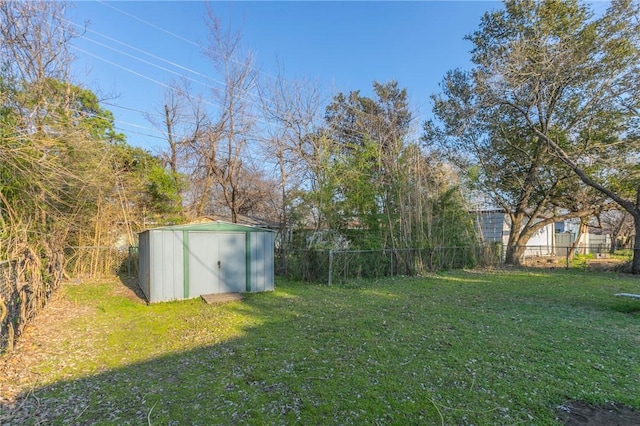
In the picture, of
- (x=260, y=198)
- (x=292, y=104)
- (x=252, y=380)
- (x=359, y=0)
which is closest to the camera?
(x=252, y=380)

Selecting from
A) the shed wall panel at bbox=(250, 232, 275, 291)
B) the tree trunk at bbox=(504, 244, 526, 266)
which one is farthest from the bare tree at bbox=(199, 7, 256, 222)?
the tree trunk at bbox=(504, 244, 526, 266)

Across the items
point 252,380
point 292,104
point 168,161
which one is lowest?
point 252,380

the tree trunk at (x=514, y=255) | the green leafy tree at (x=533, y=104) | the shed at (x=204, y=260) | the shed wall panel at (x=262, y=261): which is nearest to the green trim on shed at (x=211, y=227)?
the shed at (x=204, y=260)

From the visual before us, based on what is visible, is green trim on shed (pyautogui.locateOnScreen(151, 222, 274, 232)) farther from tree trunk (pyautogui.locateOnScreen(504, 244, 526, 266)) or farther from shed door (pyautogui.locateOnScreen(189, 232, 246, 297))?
tree trunk (pyautogui.locateOnScreen(504, 244, 526, 266))

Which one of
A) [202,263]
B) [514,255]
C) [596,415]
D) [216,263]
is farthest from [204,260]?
[514,255]

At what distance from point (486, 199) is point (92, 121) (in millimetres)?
14275

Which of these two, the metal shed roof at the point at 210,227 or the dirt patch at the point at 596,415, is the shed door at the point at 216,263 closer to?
the metal shed roof at the point at 210,227

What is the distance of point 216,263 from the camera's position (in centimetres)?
703

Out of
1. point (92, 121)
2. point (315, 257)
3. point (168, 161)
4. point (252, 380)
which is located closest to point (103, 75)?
point (92, 121)

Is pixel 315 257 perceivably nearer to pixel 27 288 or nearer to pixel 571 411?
pixel 27 288

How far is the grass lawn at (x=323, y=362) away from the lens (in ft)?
8.29

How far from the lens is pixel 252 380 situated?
9.96 ft

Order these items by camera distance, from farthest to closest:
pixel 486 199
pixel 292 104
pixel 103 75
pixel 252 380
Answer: pixel 486 199 → pixel 292 104 → pixel 103 75 → pixel 252 380

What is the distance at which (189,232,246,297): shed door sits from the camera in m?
6.77
